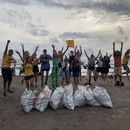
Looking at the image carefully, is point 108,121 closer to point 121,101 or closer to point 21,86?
point 121,101

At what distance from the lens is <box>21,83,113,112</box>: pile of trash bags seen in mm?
14484

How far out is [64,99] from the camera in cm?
1451

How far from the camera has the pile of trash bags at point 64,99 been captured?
570 inches

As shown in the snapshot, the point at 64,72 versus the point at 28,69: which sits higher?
the point at 28,69

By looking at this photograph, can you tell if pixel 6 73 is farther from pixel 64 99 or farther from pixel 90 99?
pixel 90 99

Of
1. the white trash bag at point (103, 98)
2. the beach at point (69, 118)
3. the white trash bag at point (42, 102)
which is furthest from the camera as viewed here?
the white trash bag at point (103, 98)

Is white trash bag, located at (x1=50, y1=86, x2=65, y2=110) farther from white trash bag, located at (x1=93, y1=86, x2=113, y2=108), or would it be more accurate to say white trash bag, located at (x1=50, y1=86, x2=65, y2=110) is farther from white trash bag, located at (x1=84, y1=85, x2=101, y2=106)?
white trash bag, located at (x1=93, y1=86, x2=113, y2=108)

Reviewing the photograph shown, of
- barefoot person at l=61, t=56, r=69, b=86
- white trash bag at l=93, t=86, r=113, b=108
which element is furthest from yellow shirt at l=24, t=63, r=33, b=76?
barefoot person at l=61, t=56, r=69, b=86

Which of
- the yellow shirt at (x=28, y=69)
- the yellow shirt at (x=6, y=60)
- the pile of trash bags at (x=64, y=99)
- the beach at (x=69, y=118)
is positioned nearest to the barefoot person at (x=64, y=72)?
the yellow shirt at (x=28, y=69)

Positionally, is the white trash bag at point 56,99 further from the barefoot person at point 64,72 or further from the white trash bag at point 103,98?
the barefoot person at point 64,72

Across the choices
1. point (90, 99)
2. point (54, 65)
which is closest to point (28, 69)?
point (54, 65)

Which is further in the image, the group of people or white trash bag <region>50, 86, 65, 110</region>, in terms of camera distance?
the group of people

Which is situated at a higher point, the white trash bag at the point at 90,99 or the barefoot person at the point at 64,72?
the barefoot person at the point at 64,72

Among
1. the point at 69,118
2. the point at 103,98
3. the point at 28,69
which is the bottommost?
the point at 69,118
